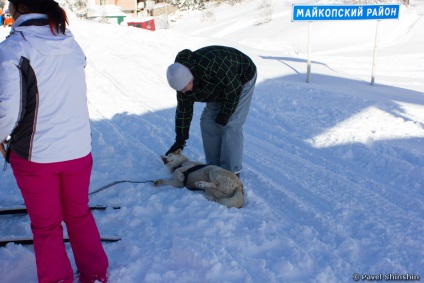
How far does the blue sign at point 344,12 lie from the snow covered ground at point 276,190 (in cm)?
130

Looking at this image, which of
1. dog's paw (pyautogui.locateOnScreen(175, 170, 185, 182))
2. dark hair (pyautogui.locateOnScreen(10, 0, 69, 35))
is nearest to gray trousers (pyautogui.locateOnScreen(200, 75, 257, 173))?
dog's paw (pyautogui.locateOnScreen(175, 170, 185, 182))

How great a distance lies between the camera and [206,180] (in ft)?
13.8

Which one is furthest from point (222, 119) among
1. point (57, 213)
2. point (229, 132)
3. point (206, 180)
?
point (57, 213)

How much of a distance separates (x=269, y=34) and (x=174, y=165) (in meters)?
19.7

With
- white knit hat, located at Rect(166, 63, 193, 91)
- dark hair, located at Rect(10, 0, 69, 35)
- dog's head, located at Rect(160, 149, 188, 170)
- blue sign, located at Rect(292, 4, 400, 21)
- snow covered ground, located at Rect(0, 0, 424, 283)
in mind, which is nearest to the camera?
dark hair, located at Rect(10, 0, 69, 35)

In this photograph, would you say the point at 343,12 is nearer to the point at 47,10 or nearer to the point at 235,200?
the point at 235,200

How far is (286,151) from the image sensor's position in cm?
551

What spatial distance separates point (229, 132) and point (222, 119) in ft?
0.66

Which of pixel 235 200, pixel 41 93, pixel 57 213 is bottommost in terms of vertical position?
pixel 235 200

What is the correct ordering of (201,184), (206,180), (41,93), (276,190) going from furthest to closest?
(276,190), (206,180), (201,184), (41,93)

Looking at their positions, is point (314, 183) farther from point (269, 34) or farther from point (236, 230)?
point (269, 34)

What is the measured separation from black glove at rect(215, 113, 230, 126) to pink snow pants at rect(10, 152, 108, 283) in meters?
1.94

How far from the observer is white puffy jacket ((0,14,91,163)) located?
2.13m

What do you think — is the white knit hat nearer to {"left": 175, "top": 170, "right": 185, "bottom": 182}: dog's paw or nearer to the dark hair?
{"left": 175, "top": 170, "right": 185, "bottom": 182}: dog's paw
